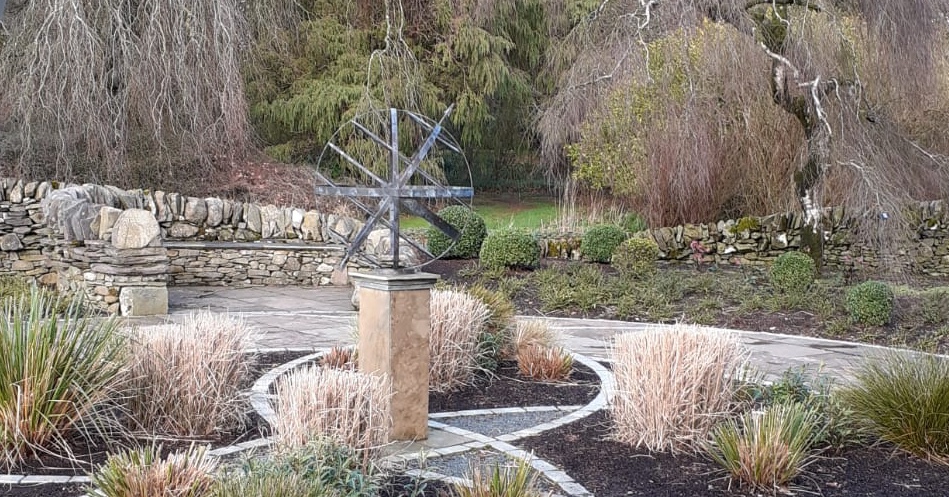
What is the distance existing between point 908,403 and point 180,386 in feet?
11.4

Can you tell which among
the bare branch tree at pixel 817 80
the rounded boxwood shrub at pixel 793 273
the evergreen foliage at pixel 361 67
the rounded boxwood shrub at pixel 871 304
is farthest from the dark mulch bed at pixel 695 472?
the evergreen foliage at pixel 361 67

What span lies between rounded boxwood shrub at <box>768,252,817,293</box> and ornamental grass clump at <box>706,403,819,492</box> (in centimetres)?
593

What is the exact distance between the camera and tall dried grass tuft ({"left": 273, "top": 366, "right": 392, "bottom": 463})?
11.9ft

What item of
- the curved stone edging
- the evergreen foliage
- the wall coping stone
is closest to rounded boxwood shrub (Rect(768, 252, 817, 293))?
the wall coping stone

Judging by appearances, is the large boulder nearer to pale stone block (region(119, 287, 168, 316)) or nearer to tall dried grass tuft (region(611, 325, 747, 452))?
pale stone block (region(119, 287, 168, 316))

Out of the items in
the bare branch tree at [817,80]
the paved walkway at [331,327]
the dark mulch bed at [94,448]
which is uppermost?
the bare branch tree at [817,80]

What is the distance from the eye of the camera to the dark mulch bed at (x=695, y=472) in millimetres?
3789

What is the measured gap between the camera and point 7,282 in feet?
31.6

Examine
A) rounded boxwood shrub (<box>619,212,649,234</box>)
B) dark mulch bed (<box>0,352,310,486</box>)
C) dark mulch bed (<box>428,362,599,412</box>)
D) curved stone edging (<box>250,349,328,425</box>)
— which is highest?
rounded boxwood shrub (<box>619,212,649,234</box>)

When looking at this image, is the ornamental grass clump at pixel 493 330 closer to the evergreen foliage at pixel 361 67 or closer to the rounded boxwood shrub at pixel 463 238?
the rounded boxwood shrub at pixel 463 238

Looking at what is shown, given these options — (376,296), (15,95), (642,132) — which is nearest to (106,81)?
(15,95)

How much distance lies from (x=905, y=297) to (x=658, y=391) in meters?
6.71

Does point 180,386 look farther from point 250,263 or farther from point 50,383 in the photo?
point 250,263

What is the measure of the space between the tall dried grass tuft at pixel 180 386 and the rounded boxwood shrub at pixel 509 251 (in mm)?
6990
